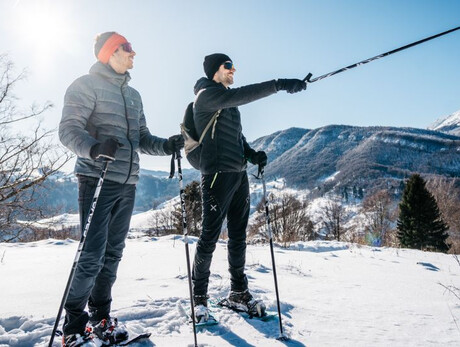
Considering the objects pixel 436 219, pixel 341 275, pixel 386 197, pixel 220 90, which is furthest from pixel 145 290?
pixel 386 197

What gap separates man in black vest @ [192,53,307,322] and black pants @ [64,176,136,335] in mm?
810

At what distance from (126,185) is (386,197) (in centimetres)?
5143

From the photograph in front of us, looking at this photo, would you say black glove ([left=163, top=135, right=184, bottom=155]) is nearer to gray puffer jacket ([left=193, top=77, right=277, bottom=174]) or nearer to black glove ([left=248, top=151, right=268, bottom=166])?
gray puffer jacket ([left=193, top=77, right=277, bottom=174])

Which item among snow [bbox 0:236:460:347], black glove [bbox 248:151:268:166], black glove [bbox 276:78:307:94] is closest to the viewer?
snow [bbox 0:236:460:347]

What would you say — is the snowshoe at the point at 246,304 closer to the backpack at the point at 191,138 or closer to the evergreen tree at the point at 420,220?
the backpack at the point at 191,138

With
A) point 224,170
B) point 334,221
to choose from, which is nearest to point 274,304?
point 224,170

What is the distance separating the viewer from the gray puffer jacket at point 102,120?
2.27 meters

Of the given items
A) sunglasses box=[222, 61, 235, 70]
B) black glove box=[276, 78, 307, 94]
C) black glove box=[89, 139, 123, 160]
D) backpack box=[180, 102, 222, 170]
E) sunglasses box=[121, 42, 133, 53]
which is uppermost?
sunglasses box=[222, 61, 235, 70]

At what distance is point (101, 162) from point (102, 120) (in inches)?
15.6

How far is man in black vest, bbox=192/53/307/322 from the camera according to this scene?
9.45 feet

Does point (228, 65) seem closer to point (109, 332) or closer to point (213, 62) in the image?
point (213, 62)

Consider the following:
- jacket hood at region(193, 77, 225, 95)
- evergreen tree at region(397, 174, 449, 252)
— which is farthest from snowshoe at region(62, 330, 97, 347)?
evergreen tree at region(397, 174, 449, 252)

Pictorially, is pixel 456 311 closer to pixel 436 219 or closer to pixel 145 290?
pixel 145 290

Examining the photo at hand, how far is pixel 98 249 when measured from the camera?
229 cm
